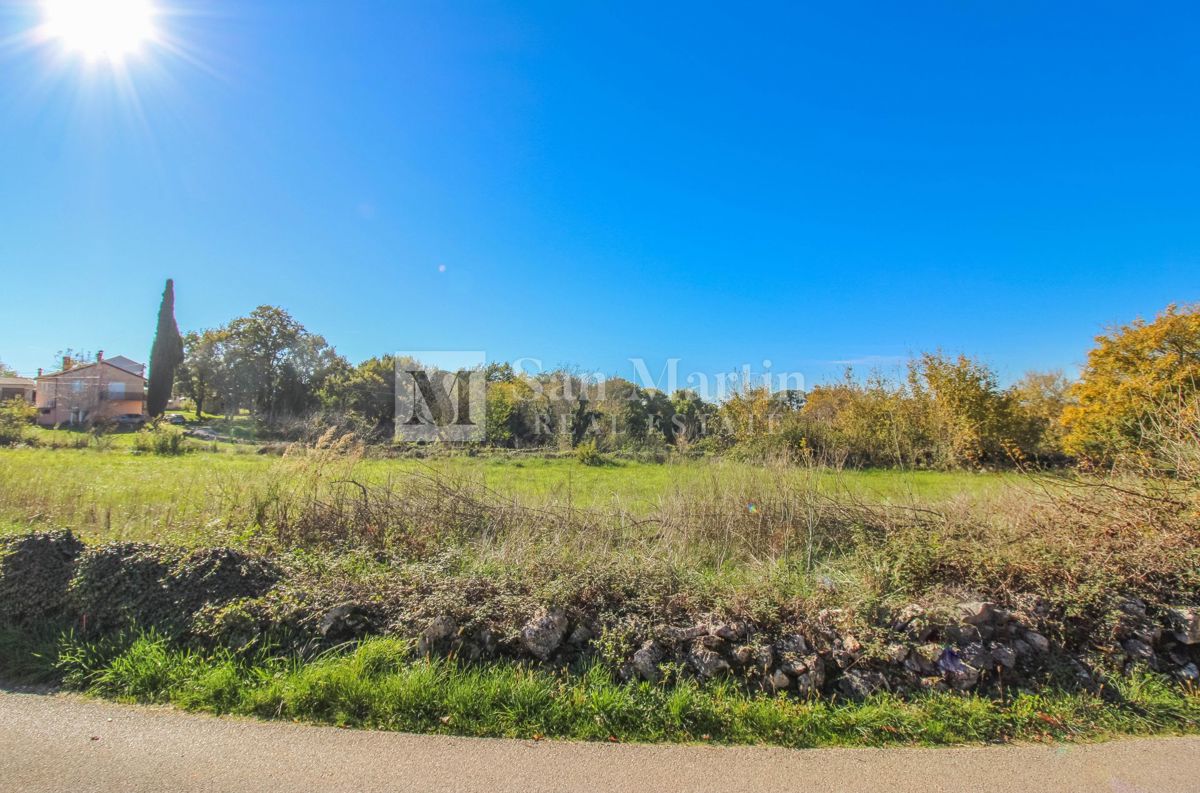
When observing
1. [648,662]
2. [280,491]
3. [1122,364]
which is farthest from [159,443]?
[1122,364]

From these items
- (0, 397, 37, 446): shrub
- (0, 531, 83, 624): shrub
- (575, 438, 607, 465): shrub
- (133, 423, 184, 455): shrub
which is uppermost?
(0, 397, 37, 446): shrub

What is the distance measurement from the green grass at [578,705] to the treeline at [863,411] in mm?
3589

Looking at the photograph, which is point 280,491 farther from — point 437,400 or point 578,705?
point 437,400

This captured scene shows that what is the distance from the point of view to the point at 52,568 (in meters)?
3.72

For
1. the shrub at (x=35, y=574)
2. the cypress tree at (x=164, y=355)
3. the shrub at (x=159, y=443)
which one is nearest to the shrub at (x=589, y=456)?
the shrub at (x=35, y=574)

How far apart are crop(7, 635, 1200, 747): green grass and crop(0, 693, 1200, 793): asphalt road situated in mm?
111

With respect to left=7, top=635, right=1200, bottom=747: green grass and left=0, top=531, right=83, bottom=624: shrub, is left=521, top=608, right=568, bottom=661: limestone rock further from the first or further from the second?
left=0, top=531, right=83, bottom=624: shrub

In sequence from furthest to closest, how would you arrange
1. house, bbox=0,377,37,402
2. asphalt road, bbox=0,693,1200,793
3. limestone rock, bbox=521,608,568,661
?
house, bbox=0,377,37,402 → limestone rock, bbox=521,608,568,661 → asphalt road, bbox=0,693,1200,793

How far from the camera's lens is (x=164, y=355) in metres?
34.7

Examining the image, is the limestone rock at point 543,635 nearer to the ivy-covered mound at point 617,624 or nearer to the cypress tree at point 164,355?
the ivy-covered mound at point 617,624

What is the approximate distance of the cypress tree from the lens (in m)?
34.5

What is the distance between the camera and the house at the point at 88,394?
34469mm

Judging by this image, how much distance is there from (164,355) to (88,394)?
726 centimetres

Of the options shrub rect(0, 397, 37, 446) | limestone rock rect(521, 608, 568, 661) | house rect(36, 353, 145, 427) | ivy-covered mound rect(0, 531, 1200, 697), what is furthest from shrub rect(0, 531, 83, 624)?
house rect(36, 353, 145, 427)
